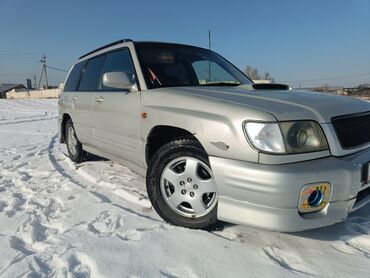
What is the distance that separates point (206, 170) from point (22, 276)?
1.42m

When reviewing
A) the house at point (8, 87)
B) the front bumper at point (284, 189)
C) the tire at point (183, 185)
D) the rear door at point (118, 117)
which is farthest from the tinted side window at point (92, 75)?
the house at point (8, 87)

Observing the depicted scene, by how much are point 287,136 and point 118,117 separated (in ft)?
6.38

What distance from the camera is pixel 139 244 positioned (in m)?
2.55

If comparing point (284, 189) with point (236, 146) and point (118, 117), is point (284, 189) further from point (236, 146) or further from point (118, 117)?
point (118, 117)

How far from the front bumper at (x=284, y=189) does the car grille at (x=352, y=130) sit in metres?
0.13

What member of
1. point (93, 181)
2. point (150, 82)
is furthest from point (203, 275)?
point (93, 181)

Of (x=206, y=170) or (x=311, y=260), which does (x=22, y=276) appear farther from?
(x=311, y=260)

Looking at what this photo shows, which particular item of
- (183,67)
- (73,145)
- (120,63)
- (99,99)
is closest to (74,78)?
(73,145)

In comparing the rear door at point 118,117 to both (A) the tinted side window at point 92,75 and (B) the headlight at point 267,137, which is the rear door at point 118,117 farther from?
(B) the headlight at point 267,137

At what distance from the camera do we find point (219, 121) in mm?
2455

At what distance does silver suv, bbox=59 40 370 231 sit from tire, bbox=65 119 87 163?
1.66 metres

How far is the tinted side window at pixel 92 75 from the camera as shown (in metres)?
4.42

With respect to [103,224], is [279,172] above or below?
above

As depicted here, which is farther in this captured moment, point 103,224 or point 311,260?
point 103,224
